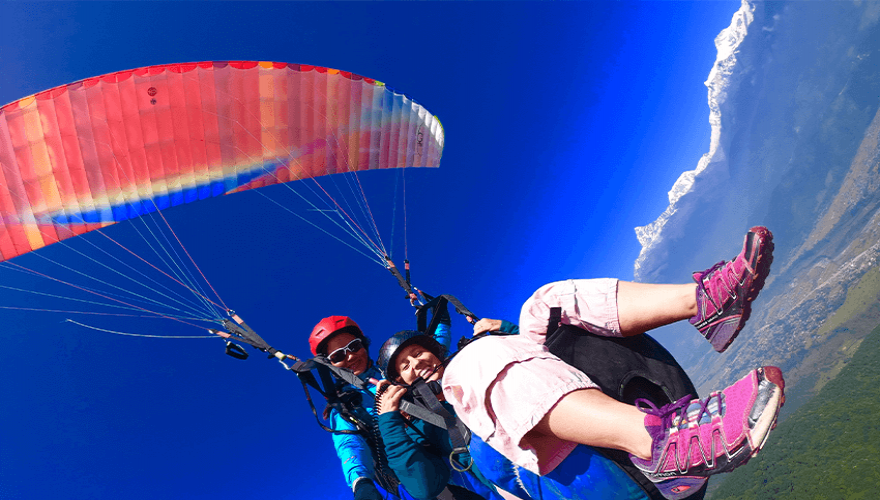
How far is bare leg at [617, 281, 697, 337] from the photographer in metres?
1.86

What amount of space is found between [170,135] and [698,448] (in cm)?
809

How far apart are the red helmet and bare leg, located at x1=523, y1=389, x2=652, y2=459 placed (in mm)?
3151

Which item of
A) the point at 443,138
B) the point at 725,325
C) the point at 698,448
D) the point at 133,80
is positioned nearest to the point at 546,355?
the point at 698,448

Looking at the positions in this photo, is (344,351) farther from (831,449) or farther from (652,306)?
(831,449)

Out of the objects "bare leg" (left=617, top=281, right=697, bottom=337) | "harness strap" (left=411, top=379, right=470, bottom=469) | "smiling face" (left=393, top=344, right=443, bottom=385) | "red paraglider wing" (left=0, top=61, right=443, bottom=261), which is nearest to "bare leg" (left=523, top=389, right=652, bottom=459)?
"bare leg" (left=617, top=281, right=697, bottom=337)

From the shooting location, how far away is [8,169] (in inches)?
218

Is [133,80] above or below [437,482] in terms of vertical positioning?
above

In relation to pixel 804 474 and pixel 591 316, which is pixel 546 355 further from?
pixel 804 474

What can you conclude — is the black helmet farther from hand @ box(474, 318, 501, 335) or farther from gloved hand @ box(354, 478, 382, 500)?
gloved hand @ box(354, 478, 382, 500)

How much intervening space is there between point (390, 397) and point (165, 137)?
6.53 m

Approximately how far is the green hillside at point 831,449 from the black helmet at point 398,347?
8064 cm

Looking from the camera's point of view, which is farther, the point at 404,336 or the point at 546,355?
the point at 404,336

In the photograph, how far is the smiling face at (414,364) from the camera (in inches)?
111

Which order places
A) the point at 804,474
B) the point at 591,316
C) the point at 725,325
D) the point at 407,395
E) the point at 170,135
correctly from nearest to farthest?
the point at 725,325 → the point at 591,316 → the point at 407,395 → the point at 170,135 → the point at 804,474
